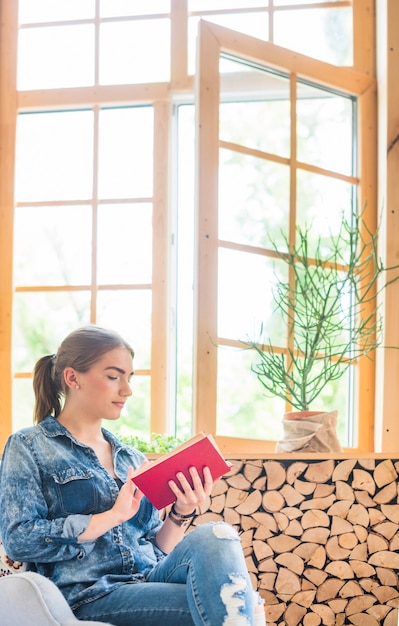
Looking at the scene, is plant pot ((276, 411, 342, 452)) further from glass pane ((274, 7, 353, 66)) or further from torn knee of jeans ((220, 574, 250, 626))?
glass pane ((274, 7, 353, 66))

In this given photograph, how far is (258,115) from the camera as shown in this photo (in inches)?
145

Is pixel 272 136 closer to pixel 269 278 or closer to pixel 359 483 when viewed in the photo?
pixel 269 278

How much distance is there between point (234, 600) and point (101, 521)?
15.4 inches

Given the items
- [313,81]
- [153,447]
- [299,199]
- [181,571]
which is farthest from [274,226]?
[181,571]

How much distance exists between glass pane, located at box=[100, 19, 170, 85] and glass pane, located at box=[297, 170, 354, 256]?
0.91m

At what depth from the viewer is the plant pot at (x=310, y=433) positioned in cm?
303

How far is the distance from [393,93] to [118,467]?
81.4 inches

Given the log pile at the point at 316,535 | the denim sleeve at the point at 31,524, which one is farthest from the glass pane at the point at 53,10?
the denim sleeve at the point at 31,524

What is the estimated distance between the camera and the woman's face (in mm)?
2355

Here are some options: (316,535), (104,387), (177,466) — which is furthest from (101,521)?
(316,535)

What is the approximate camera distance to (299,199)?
3.64 meters

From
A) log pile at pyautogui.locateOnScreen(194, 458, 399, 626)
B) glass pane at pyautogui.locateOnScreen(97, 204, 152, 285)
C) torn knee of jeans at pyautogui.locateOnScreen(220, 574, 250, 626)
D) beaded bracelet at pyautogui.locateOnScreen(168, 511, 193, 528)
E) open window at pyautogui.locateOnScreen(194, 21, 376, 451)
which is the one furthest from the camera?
glass pane at pyautogui.locateOnScreen(97, 204, 152, 285)

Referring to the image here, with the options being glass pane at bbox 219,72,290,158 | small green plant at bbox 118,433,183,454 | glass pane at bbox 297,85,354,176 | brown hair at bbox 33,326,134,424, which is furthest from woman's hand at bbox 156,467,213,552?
glass pane at bbox 297,85,354,176

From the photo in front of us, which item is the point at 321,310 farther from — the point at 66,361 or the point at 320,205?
the point at 66,361
